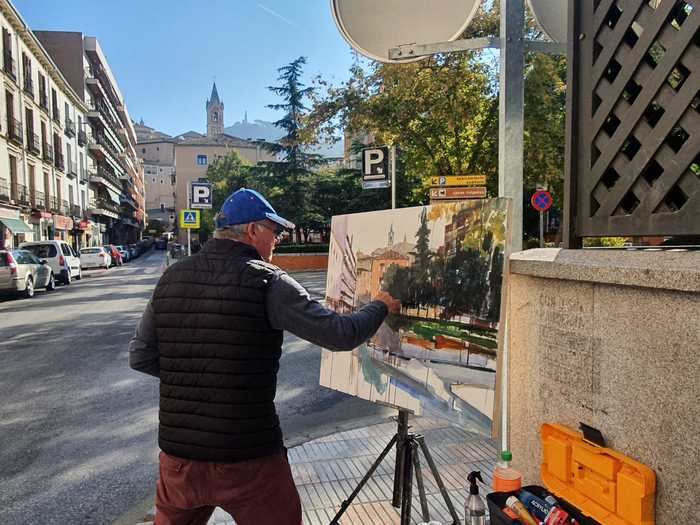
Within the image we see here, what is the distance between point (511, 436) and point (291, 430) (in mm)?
2710

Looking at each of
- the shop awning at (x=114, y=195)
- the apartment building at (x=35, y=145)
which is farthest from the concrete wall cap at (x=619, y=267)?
the shop awning at (x=114, y=195)

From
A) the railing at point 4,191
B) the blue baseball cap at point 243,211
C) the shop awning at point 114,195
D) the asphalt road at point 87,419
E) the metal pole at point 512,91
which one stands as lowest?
the asphalt road at point 87,419

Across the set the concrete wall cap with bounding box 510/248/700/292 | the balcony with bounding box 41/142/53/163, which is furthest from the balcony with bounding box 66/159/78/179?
the concrete wall cap with bounding box 510/248/700/292

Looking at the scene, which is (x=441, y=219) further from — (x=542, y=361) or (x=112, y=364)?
(x=112, y=364)

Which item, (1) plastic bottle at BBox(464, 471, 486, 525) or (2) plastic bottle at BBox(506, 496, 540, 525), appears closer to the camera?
(2) plastic bottle at BBox(506, 496, 540, 525)

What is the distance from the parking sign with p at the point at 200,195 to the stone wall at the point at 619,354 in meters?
13.8

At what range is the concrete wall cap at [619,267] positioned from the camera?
5.29ft

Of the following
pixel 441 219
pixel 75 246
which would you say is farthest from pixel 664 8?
pixel 75 246

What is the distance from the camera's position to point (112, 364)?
7.24m

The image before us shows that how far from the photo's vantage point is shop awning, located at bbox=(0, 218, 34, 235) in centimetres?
2528

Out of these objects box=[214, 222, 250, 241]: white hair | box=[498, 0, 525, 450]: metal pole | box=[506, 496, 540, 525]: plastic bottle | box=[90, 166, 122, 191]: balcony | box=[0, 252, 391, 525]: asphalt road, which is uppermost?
box=[90, 166, 122, 191]: balcony

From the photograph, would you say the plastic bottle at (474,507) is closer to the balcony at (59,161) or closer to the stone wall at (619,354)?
the stone wall at (619,354)

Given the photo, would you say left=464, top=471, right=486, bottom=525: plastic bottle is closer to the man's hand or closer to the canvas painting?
the canvas painting

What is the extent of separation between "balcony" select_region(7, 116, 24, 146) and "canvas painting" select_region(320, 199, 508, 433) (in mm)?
31072
